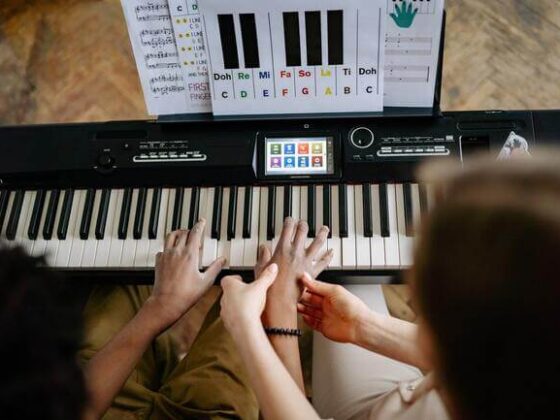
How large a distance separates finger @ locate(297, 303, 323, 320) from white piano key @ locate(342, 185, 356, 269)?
0.41ft

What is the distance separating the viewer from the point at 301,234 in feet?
4.19

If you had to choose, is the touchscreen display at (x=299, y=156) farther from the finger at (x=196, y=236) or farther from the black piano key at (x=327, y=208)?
the finger at (x=196, y=236)

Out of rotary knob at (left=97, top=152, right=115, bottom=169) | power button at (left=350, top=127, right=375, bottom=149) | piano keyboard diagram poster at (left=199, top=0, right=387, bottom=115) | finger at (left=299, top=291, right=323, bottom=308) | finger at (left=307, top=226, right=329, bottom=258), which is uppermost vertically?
piano keyboard diagram poster at (left=199, top=0, right=387, bottom=115)

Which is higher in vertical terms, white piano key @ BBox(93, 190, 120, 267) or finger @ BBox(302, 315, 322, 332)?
white piano key @ BBox(93, 190, 120, 267)

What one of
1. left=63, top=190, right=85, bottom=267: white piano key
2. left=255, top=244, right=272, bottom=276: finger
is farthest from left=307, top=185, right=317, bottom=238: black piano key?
left=63, top=190, right=85, bottom=267: white piano key

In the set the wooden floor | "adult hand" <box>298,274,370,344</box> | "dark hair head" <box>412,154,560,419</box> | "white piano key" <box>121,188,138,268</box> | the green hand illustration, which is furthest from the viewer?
the wooden floor

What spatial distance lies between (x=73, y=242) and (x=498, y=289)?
1.06 m

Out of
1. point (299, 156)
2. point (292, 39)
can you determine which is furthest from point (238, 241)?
point (292, 39)

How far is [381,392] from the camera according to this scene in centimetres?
124

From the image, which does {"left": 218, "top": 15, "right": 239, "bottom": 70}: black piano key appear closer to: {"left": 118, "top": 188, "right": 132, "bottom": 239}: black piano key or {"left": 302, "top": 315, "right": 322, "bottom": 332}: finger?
{"left": 118, "top": 188, "right": 132, "bottom": 239}: black piano key

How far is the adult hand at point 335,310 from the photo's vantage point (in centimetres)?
123

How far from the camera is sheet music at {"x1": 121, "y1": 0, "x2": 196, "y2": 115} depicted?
1.19 m

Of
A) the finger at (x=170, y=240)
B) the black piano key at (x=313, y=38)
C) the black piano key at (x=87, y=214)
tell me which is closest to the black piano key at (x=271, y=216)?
the finger at (x=170, y=240)

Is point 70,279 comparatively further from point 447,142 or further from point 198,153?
point 447,142
